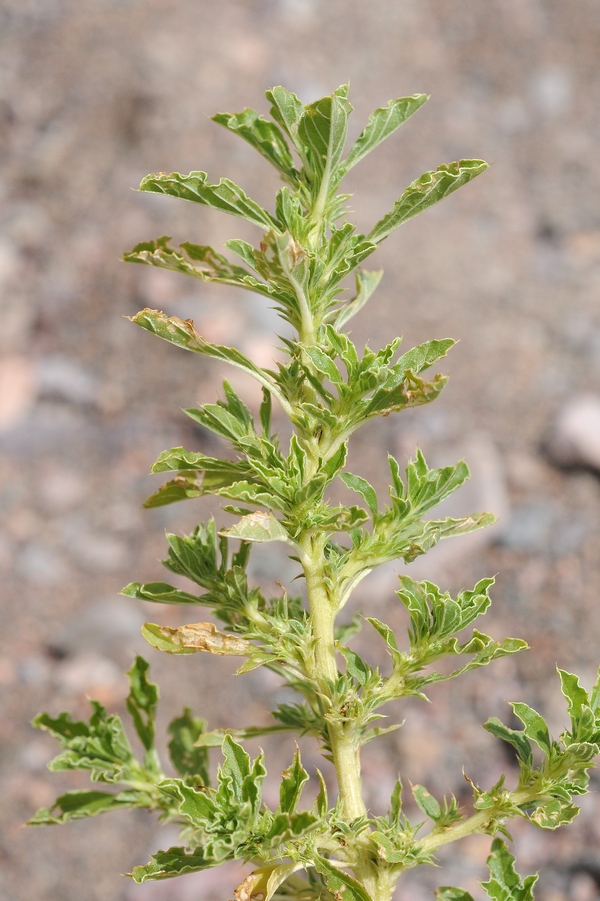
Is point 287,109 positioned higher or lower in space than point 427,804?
higher

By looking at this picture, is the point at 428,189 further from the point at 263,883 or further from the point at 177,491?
the point at 263,883

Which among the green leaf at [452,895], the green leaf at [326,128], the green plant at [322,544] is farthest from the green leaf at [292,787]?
the green leaf at [326,128]

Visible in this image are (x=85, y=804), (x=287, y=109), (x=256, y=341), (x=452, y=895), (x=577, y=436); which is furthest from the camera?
(x=256, y=341)

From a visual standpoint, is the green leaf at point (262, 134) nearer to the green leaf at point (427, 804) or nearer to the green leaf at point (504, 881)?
the green leaf at point (427, 804)

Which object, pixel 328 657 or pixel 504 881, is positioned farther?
pixel 504 881

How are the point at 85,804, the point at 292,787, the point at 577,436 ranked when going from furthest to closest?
the point at 577,436
the point at 85,804
the point at 292,787

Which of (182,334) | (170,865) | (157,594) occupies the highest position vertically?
(182,334)

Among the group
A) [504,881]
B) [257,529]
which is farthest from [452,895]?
[257,529]

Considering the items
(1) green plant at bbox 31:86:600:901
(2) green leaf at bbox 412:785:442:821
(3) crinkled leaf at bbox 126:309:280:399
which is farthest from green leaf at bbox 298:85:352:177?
(2) green leaf at bbox 412:785:442:821
